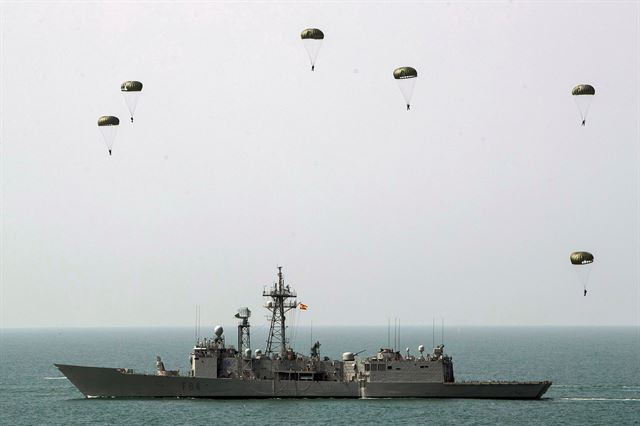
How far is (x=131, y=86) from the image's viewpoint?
59219 mm

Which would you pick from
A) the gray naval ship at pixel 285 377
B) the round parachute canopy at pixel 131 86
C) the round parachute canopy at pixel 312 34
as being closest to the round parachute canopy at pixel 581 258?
the gray naval ship at pixel 285 377

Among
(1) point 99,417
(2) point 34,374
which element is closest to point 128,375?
(1) point 99,417

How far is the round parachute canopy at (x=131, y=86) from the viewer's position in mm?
58900

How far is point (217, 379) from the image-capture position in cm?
6369

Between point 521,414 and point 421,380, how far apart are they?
22.7 ft

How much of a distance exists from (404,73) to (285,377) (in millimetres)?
21436

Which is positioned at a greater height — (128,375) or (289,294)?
(289,294)

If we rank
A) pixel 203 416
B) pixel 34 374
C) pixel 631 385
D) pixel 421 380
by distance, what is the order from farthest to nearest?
1. pixel 34 374
2. pixel 631 385
3. pixel 421 380
4. pixel 203 416

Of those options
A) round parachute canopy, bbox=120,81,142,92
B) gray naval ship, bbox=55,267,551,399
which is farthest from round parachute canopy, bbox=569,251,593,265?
round parachute canopy, bbox=120,81,142,92

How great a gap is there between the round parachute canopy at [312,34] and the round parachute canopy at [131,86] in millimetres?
10606

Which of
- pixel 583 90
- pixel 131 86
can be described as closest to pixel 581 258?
pixel 583 90

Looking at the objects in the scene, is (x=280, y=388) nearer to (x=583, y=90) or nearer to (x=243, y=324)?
(x=243, y=324)

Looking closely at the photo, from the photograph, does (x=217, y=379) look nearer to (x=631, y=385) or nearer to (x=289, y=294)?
(x=289, y=294)

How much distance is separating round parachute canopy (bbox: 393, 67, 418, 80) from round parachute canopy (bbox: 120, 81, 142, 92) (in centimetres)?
1551
